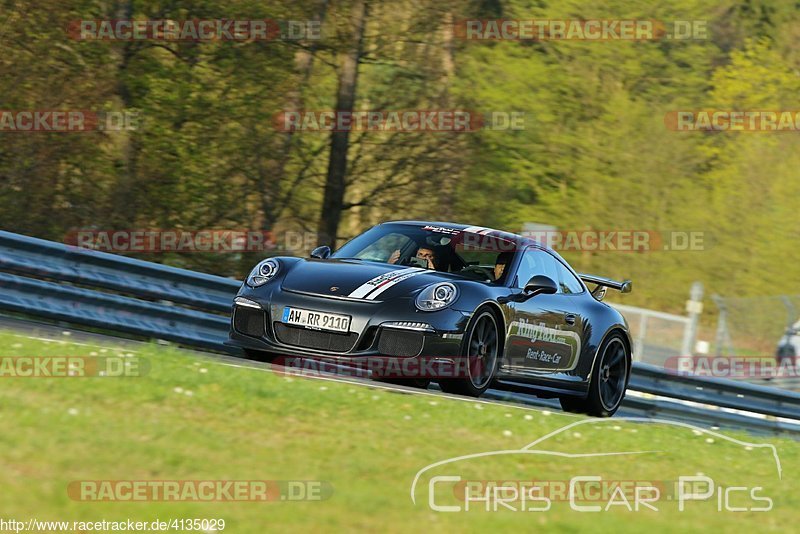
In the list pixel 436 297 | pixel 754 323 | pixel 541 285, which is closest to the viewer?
pixel 436 297

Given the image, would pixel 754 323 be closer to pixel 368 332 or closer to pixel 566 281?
pixel 566 281

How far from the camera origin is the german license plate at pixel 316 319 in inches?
357

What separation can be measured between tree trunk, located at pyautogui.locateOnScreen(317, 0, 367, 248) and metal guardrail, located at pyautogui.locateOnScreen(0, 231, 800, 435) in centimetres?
926

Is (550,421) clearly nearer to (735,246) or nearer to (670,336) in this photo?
(670,336)

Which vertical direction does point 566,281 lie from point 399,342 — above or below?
above

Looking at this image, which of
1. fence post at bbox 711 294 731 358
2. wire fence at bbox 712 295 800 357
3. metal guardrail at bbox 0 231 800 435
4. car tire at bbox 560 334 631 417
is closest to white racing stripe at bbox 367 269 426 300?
metal guardrail at bbox 0 231 800 435

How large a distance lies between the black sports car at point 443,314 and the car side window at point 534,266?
0.01 metres

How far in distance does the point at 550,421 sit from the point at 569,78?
25.5m

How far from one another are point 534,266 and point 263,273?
241cm

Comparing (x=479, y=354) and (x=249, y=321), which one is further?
(x=479, y=354)

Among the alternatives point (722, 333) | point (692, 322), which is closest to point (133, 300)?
point (692, 322)

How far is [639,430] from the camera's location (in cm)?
909

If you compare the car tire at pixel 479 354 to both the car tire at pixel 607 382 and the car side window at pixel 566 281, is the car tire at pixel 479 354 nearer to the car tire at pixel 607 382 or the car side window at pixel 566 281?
the car side window at pixel 566 281

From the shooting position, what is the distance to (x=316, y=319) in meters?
9.14
